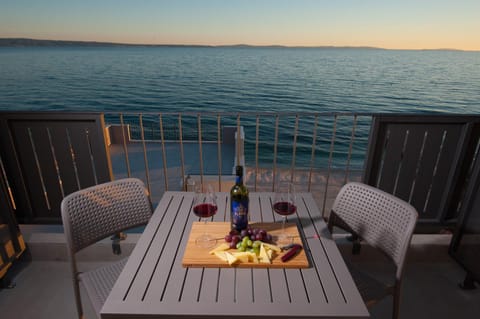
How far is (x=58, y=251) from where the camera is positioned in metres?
2.54

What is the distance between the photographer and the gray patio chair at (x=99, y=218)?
1590 mm

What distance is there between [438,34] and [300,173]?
39585 millimetres

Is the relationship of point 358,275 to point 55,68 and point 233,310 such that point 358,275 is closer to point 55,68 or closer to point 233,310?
point 233,310

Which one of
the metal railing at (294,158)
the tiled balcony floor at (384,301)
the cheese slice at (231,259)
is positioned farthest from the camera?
the metal railing at (294,158)

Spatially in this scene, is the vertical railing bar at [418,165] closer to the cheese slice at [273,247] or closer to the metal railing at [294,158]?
the metal railing at [294,158]

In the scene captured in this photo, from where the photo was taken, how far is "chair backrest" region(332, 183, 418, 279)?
1.52 meters

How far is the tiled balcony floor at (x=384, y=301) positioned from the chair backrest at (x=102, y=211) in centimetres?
72

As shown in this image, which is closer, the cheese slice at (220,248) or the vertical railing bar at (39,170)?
the cheese slice at (220,248)

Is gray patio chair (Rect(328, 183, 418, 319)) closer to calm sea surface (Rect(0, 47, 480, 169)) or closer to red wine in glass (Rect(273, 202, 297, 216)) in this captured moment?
red wine in glass (Rect(273, 202, 297, 216))

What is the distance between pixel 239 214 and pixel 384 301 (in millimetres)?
1517

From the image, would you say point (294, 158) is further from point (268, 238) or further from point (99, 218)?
point (99, 218)

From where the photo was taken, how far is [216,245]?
1304 mm

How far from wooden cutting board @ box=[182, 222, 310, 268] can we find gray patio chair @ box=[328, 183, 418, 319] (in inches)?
20.0

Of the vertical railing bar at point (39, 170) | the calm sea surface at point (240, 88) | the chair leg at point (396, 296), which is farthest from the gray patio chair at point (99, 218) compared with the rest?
the calm sea surface at point (240, 88)
